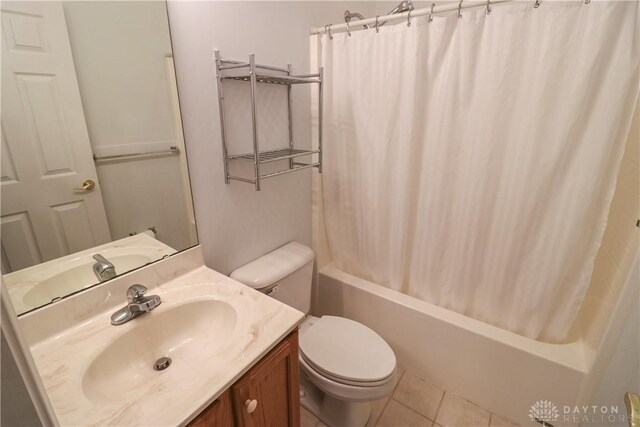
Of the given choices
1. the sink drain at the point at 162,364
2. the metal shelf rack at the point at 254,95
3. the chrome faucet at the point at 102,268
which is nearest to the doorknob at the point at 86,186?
the chrome faucet at the point at 102,268

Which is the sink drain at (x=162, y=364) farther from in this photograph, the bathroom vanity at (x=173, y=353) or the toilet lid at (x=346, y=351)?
the toilet lid at (x=346, y=351)

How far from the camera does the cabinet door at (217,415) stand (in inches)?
28.6

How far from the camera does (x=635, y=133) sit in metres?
1.22

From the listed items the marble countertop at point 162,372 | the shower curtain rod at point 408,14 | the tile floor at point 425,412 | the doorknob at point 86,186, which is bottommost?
the tile floor at point 425,412

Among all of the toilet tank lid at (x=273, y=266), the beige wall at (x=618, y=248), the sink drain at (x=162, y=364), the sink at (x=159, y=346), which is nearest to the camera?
the sink at (x=159, y=346)

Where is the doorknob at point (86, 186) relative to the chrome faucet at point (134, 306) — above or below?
above

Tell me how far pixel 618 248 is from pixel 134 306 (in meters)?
1.81

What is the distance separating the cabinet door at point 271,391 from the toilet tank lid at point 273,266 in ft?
1.31

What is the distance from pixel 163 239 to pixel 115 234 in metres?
0.16

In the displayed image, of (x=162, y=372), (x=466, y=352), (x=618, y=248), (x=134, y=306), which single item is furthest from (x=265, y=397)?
(x=618, y=248)

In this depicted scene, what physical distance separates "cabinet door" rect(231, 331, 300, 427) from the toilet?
0.76 feet

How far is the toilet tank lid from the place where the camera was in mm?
1341

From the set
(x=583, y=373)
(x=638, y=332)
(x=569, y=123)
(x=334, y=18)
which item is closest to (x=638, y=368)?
(x=638, y=332)

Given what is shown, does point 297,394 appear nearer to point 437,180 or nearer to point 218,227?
point 218,227
